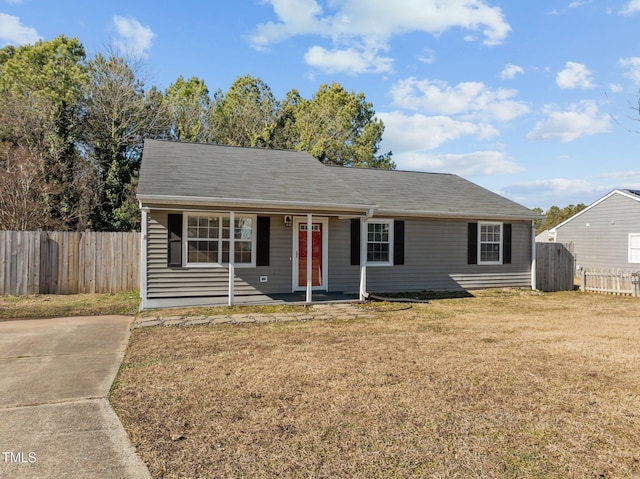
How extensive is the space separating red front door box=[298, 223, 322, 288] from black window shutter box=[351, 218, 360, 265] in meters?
0.98

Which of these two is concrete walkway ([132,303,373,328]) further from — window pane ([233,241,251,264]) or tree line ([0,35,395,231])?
tree line ([0,35,395,231])

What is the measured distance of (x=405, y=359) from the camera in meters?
5.58

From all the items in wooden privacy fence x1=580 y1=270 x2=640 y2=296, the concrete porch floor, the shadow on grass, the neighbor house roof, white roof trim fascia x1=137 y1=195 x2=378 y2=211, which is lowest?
the shadow on grass

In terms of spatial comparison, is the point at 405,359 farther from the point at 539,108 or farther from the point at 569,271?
the point at 569,271

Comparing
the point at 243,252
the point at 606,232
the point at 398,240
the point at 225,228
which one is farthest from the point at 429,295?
the point at 606,232

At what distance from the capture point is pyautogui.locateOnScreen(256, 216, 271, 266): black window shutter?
35.8 feet

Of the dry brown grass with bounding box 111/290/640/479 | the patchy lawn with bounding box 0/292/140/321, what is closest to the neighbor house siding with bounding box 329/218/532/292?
the dry brown grass with bounding box 111/290/640/479

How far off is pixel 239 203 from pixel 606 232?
20.9 meters

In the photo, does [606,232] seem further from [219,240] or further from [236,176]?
[219,240]

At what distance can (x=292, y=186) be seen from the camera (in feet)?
35.5

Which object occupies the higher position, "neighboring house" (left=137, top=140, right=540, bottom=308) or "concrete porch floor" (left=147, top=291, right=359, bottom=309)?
"neighboring house" (left=137, top=140, right=540, bottom=308)

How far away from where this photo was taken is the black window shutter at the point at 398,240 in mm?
12688

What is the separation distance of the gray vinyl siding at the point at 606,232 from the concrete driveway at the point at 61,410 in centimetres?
2177

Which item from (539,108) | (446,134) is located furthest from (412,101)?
(539,108)
